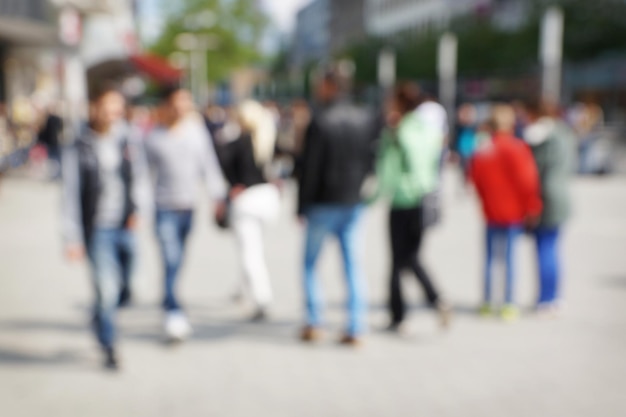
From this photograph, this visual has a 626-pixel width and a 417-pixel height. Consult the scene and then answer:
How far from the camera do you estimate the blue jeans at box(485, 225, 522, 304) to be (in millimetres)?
6426

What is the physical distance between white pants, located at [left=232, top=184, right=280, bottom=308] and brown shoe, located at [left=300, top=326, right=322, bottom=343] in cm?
68

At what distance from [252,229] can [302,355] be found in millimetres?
1419

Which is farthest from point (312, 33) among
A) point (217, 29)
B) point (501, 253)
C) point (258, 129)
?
point (501, 253)

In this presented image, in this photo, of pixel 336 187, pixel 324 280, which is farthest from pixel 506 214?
pixel 324 280

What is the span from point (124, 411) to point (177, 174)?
1889 mm

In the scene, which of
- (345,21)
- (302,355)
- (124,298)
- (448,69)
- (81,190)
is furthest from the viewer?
(345,21)

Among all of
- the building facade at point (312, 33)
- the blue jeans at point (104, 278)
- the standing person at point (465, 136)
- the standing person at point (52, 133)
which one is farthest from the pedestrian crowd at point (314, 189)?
the building facade at point (312, 33)

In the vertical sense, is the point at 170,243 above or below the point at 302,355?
above

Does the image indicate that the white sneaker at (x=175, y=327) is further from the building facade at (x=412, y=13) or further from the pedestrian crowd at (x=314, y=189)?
the building facade at (x=412, y=13)

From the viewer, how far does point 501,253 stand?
646cm

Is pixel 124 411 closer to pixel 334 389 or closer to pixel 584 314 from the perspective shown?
pixel 334 389

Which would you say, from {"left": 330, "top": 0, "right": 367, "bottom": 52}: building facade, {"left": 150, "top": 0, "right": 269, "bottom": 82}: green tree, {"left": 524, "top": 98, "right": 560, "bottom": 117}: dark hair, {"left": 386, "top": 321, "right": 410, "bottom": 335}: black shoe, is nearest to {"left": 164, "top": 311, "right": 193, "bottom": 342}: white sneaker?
{"left": 386, "top": 321, "right": 410, "bottom": 335}: black shoe

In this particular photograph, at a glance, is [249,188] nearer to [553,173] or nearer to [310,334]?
[310,334]

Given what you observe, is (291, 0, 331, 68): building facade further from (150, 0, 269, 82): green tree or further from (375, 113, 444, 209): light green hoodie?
(375, 113, 444, 209): light green hoodie
